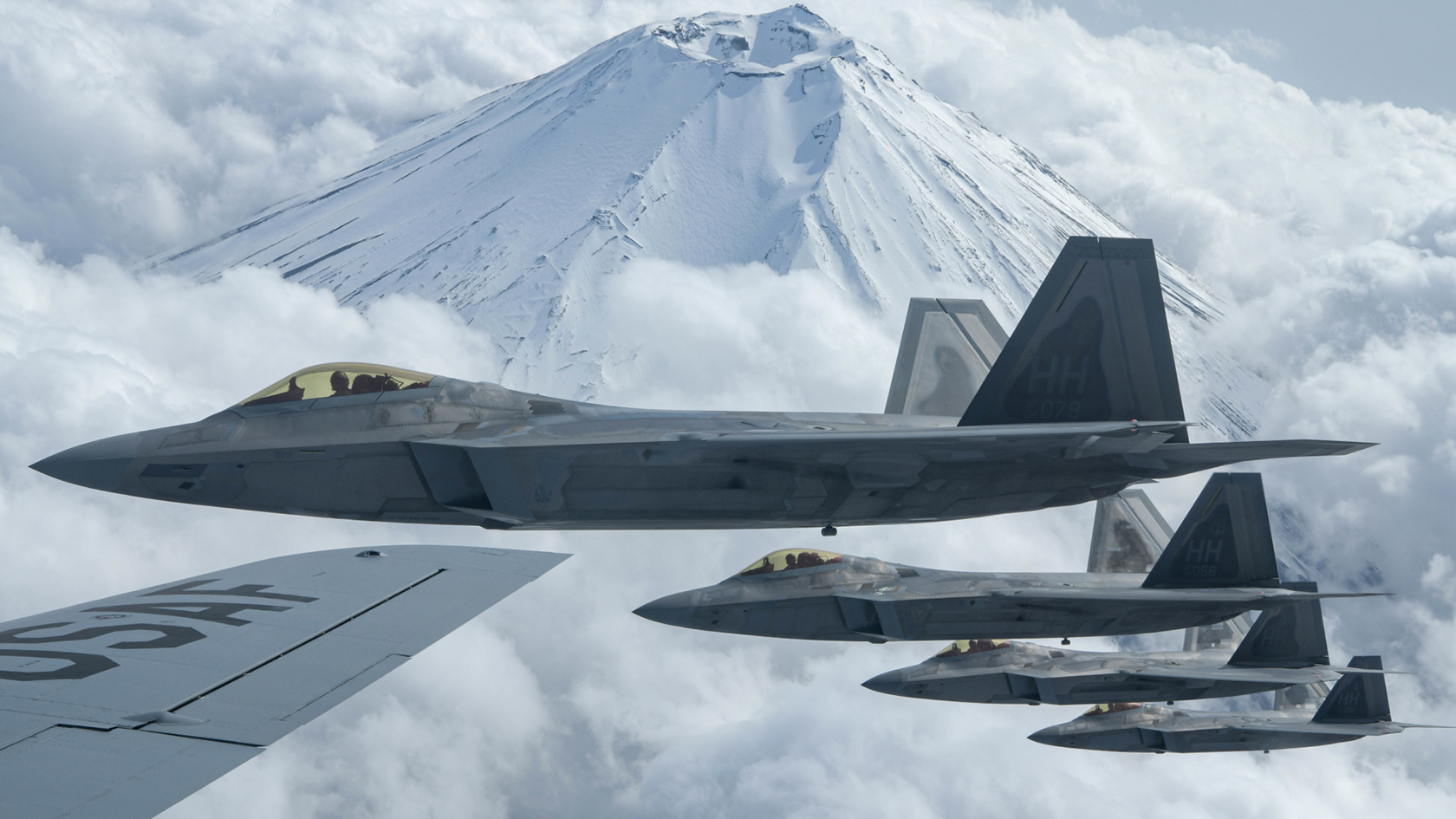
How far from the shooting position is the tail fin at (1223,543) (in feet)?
81.7

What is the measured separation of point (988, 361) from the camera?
19922mm

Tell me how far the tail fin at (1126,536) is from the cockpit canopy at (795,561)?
45.5 feet

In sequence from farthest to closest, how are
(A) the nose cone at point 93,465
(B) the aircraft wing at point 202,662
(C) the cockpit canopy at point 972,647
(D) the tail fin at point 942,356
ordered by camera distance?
(C) the cockpit canopy at point 972,647 < (D) the tail fin at point 942,356 < (A) the nose cone at point 93,465 < (B) the aircraft wing at point 202,662

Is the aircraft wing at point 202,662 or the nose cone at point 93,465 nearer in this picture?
the aircraft wing at point 202,662

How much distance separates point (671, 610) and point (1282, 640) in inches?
876

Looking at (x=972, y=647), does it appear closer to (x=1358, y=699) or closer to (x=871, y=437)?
(x=1358, y=699)

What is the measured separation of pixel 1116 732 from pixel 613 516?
29.4 metres

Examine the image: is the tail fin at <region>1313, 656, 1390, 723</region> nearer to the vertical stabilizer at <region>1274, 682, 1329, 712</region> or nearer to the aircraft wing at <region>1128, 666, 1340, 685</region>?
the aircraft wing at <region>1128, 666, 1340, 685</region>

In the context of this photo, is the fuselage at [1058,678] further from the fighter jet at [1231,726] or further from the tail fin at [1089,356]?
the tail fin at [1089,356]

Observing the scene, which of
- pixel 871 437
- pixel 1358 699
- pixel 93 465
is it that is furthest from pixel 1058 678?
pixel 93 465

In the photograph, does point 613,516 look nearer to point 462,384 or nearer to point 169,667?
point 462,384

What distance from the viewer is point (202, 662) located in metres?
7.62

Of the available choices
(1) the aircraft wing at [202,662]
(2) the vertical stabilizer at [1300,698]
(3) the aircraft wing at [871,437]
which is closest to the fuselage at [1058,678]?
(2) the vertical stabilizer at [1300,698]

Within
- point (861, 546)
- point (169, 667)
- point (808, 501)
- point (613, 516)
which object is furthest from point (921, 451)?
point (861, 546)
